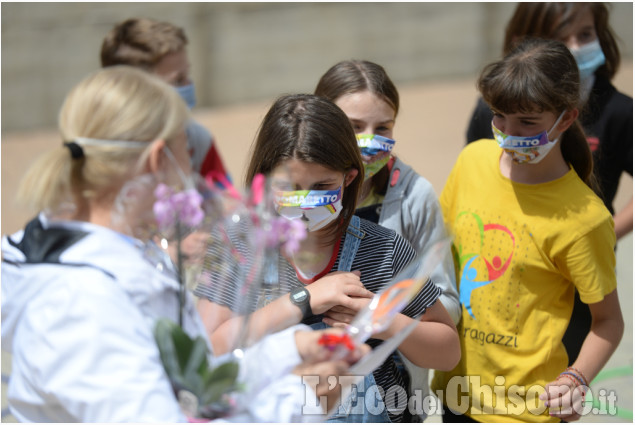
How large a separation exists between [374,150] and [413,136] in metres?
5.70

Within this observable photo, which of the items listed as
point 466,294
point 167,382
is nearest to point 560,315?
point 466,294

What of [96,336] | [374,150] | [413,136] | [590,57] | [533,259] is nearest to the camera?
[96,336]

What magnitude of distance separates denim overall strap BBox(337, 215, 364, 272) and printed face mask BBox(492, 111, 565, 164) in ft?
2.19

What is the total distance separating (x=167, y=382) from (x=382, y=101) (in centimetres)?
156

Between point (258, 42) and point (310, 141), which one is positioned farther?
point (258, 42)

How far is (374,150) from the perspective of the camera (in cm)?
266

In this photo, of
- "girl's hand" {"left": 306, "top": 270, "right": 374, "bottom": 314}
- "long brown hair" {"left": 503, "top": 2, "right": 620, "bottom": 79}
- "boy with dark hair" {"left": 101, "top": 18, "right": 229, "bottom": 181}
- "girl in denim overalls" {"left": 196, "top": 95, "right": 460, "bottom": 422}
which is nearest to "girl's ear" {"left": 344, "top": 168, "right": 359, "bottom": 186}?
"girl in denim overalls" {"left": 196, "top": 95, "right": 460, "bottom": 422}

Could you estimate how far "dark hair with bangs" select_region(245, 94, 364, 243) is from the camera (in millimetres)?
2176

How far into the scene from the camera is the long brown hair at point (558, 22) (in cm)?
338

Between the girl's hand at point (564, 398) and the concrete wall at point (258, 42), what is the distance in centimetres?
771

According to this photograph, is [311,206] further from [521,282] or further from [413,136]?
[413,136]

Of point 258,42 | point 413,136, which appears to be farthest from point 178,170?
point 258,42

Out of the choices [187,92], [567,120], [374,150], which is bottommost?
[187,92]

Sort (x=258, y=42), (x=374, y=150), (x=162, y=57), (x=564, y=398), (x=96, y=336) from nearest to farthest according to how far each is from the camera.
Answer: (x=96, y=336), (x=564, y=398), (x=374, y=150), (x=162, y=57), (x=258, y=42)
